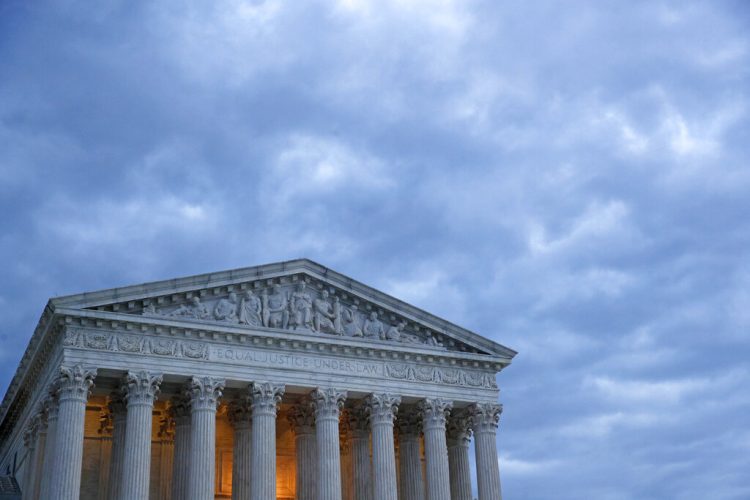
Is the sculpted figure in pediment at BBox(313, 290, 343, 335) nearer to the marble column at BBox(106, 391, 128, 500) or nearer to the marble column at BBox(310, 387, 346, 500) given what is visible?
the marble column at BBox(310, 387, 346, 500)

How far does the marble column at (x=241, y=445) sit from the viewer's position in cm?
4206

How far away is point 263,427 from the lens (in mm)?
40500

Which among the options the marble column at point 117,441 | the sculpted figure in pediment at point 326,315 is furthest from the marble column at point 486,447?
the marble column at point 117,441

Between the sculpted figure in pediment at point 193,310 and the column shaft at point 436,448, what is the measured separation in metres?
11.7

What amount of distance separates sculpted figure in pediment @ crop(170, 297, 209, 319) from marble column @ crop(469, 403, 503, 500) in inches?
566

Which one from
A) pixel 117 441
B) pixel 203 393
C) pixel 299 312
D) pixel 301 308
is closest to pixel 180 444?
pixel 117 441

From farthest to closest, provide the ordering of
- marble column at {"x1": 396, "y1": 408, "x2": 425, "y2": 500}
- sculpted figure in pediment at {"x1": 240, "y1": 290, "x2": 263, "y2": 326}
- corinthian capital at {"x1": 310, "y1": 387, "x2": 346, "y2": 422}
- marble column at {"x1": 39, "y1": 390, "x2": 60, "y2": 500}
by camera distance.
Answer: marble column at {"x1": 396, "y1": 408, "x2": 425, "y2": 500} → corinthian capital at {"x1": 310, "y1": 387, "x2": 346, "y2": 422} → sculpted figure in pediment at {"x1": 240, "y1": 290, "x2": 263, "y2": 326} → marble column at {"x1": 39, "y1": 390, "x2": 60, "y2": 500}

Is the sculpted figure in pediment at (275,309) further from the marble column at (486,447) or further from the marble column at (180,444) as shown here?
the marble column at (486,447)

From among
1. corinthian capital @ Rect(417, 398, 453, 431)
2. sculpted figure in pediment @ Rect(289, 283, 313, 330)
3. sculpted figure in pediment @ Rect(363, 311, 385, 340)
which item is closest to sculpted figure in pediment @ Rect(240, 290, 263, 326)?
sculpted figure in pediment @ Rect(289, 283, 313, 330)

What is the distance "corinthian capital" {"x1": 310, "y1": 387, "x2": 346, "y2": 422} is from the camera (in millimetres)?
42188

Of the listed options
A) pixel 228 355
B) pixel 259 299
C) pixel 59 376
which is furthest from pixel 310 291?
pixel 59 376

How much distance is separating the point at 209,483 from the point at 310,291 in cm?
1063

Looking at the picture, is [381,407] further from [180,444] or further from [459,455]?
[180,444]

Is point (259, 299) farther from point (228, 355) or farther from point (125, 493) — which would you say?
point (125, 493)
